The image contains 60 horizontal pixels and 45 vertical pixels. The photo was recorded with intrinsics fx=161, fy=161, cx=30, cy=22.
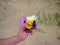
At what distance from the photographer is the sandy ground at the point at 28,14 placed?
1.11 meters

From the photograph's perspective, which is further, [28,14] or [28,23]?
[28,14]

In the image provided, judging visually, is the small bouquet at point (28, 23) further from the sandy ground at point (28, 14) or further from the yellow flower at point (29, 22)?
the sandy ground at point (28, 14)

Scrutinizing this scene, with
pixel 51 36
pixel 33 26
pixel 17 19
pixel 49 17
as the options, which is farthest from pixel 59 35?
pixel 33 26

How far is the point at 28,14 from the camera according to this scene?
1122 millimetres

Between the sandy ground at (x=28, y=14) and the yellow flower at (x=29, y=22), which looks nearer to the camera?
the yellow flower at (x=29, y=22)

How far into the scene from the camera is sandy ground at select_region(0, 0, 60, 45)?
1.11m

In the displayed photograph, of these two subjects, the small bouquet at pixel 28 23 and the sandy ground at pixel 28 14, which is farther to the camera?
the sandy ground at pixel 28 14

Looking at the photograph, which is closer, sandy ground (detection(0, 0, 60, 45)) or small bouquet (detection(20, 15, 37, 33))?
small bouquet (detection(20, 15, 37, 33))

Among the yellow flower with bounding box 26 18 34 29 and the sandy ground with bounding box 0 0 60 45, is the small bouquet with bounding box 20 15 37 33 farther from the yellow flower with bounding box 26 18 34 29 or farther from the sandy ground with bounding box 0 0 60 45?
the sandy ground with bounding box 0 0 60 45

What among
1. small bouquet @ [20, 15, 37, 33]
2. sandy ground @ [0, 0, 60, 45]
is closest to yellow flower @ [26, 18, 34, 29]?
small bouquet @ [20, 15, 37, 33]

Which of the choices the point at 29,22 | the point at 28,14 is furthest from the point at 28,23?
the point at 28,14

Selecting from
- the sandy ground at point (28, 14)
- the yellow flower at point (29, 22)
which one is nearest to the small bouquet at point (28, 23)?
the yellow flower at point (29, 22)

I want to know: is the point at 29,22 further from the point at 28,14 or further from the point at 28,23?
the point at 28,14

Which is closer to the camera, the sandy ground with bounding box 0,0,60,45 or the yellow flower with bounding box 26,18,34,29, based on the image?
the yellow flower with bounding box 26,18,34,29
